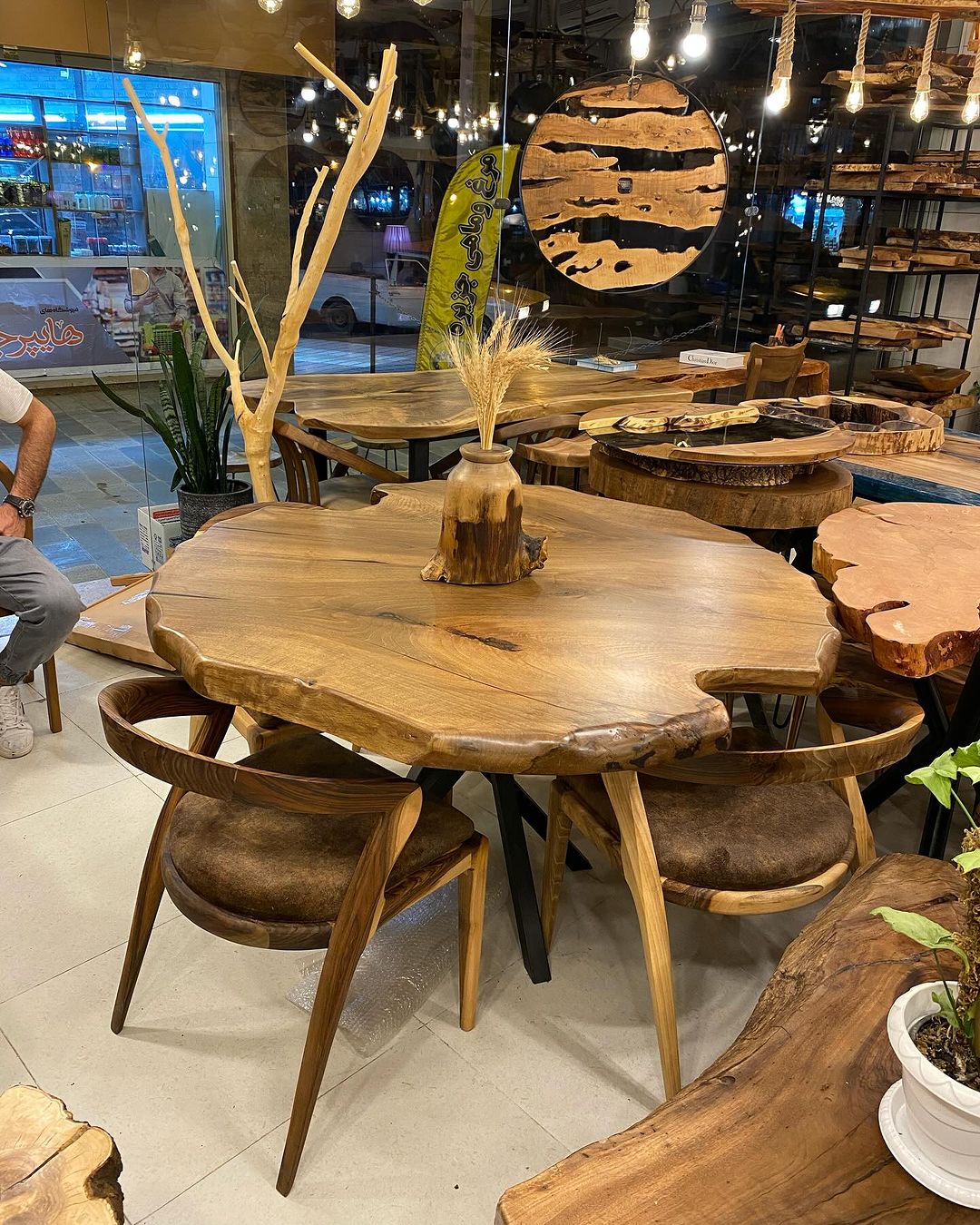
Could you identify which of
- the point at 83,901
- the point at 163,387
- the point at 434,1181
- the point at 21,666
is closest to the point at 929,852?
the point at 434,1181

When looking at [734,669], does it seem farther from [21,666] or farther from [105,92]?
[105,92]

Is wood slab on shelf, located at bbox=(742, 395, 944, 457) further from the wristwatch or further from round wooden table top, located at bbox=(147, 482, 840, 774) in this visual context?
the wristwatch

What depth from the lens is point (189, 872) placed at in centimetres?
151

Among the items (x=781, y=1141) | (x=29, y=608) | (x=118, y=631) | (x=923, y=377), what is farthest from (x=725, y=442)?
(x=923, y=377)

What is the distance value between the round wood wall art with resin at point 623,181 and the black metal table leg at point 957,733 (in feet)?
11.5

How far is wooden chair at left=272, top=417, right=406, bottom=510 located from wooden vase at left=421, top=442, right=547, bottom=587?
963mm

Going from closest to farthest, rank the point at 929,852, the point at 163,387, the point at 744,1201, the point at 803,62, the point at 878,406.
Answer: the point at 744,1201 < the point at 929,852 < the point at 878,406 < the point at 163,387 < the point at 803,62

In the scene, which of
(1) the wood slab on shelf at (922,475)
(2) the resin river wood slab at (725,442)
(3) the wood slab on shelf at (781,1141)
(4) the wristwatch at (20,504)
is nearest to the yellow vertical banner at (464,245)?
(2) the resin river wood slab at (725,442)

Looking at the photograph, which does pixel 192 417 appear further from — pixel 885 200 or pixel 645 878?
pixel 885 200

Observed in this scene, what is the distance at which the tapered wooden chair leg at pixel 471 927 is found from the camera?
5.56 ft

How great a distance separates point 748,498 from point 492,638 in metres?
1.15

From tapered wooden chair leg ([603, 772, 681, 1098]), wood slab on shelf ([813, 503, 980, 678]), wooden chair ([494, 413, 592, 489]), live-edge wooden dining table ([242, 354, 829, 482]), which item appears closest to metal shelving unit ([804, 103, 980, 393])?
live-edge wooden dining table ([242, 354, 829, 482])

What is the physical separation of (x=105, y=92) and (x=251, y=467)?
72.6 inches

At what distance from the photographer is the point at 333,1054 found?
1.76 metres
